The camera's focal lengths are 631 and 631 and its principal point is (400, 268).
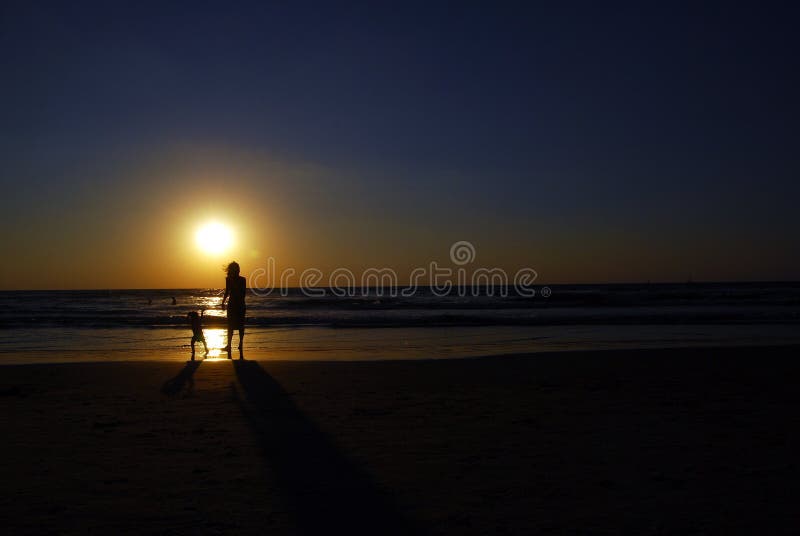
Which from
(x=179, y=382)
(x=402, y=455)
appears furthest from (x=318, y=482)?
(x=179, y=382)

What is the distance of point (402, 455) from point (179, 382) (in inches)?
216

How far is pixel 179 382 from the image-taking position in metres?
9.93

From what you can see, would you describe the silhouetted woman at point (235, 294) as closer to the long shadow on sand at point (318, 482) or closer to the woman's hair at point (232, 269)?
the woman's hair at point (232, 269)

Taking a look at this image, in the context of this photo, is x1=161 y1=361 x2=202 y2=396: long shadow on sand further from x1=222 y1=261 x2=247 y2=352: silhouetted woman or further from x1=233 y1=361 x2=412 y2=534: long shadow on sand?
x1=233 y1=361 x2=412 y2=534: long shadow on sand

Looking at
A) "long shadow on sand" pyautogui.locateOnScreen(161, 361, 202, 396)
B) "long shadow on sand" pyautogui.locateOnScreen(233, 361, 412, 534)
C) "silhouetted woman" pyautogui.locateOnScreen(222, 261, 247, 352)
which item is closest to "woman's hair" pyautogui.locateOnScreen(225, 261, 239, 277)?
"silhouetted woman" pyautogui.locateOnScreen(222, 261, 247, 352)

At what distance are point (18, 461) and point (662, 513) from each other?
523cm

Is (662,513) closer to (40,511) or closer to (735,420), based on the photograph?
(735,420)

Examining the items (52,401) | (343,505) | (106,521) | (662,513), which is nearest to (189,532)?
(106,521)

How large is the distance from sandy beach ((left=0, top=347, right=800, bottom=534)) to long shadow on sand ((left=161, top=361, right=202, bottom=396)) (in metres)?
0.07

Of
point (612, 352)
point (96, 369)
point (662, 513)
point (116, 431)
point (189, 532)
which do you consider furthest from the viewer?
point (612, 352)

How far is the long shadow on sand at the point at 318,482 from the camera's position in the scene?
162 inches

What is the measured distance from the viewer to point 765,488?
15.4ft

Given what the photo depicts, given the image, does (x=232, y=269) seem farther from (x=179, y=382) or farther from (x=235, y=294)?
(x=179, y=382)

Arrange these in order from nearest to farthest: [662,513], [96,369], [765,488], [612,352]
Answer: [662,513], [765,488], [96,369], [612,352]
